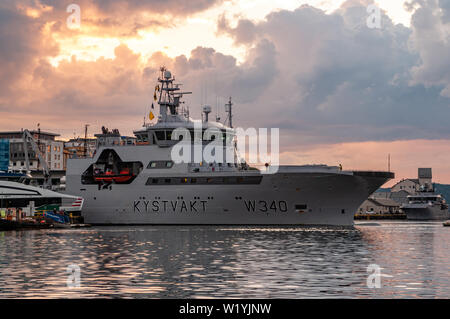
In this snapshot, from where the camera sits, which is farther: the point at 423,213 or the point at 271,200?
the point at 423,213

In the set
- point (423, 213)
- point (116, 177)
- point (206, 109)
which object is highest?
point (206, 109)

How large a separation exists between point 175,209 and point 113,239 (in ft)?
48.7

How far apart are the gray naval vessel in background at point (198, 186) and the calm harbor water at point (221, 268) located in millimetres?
11947

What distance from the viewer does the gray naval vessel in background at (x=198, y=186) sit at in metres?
56.0

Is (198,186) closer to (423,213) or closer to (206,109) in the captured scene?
(206,109)

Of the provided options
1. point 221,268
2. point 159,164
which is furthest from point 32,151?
point 221,268

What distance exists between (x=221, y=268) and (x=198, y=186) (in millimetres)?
31355

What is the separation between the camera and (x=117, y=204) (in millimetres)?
62281

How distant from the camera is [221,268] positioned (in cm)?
2694

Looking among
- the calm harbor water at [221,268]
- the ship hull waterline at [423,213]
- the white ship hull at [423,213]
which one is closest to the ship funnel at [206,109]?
the calm harbor water at [221,268]
